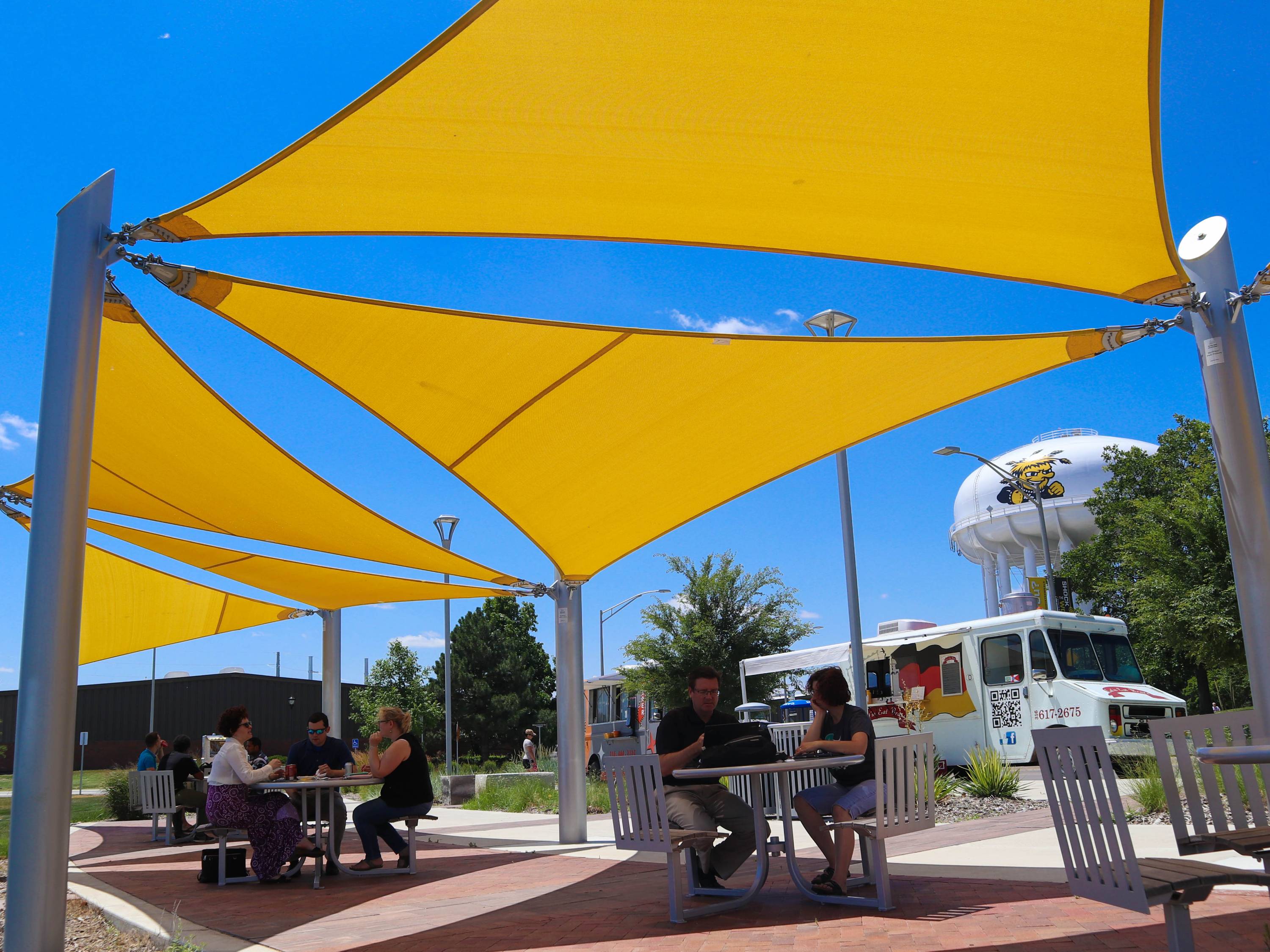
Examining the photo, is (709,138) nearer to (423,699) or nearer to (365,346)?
(365,346)

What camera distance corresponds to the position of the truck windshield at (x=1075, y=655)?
548 inches

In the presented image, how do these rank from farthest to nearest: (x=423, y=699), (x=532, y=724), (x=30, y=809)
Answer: (x=532, y=724) → (x=423, y=699) → (x=30, y=809)

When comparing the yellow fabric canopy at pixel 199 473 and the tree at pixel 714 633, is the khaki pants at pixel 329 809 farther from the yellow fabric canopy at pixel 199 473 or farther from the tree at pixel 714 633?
the tree at pixel 714 633

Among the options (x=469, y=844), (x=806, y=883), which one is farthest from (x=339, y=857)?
(x=806, y=883)

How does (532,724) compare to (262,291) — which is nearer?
(262,291)

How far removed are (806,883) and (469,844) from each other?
4.94m

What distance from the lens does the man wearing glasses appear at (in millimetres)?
7707

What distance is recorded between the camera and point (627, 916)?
5.24m

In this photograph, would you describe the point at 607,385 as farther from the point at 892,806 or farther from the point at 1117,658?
the point at 1117,658

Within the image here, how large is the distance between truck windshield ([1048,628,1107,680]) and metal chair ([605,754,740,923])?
10227 millimetres

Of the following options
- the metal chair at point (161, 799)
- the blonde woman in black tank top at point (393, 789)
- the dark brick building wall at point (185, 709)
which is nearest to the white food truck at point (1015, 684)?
the blonde woman in black tank top at point (393, 789)

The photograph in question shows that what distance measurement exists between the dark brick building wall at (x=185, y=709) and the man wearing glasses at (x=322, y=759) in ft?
113

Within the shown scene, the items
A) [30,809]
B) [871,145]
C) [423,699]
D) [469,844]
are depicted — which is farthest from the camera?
[423,699]

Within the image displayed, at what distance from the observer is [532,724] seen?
40.2 meters
